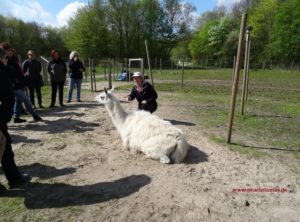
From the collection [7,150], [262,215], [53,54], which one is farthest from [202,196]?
[53,54]

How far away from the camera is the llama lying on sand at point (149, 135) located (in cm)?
516

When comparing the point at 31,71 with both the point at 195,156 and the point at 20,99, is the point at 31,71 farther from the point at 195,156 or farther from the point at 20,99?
the point at 195,156

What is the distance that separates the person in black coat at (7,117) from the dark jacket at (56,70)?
6241 millimetres

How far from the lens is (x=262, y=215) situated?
12.0 feet

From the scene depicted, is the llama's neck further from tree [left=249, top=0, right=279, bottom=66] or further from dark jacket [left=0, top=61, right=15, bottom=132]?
tree [left=249, top=0, right=279, bottom=66]

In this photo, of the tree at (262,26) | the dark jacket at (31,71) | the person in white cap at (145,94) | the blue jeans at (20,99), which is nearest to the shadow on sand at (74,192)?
the person in white cap at (145,94)

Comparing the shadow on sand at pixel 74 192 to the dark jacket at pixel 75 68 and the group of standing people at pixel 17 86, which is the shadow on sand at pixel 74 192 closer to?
the group of standing people at pixel 17 86

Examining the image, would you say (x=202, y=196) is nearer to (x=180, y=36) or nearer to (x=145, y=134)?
(x=145, y=134)

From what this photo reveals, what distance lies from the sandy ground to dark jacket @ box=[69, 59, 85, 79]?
5068 millimetres

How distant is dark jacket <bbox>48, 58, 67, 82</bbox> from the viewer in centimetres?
1042

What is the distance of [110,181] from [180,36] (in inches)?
2247

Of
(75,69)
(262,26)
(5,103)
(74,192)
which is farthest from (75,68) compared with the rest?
(262,26)

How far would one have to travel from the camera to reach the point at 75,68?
11.5 metres

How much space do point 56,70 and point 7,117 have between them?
6.57 meters
